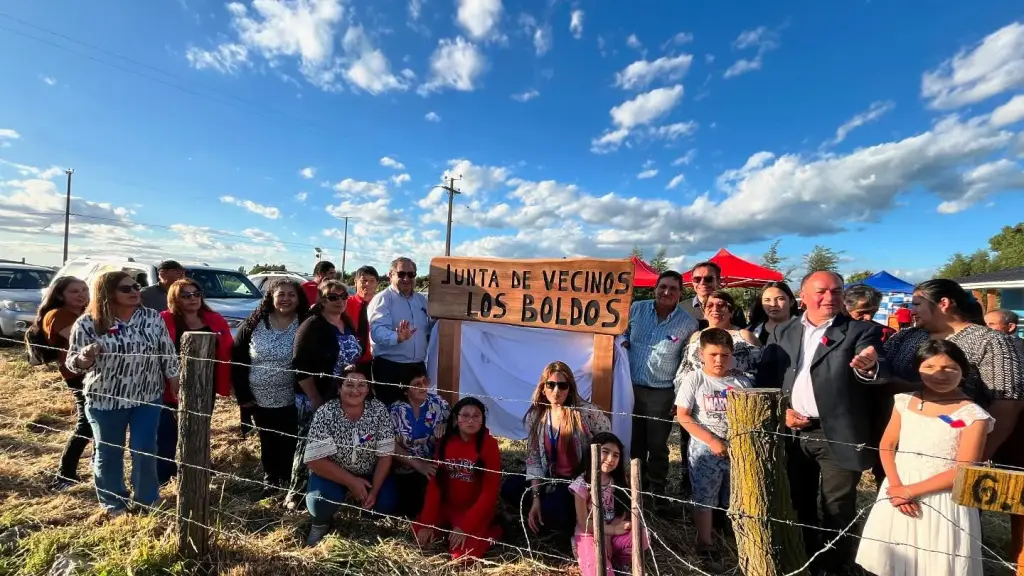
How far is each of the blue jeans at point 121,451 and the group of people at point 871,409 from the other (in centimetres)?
314

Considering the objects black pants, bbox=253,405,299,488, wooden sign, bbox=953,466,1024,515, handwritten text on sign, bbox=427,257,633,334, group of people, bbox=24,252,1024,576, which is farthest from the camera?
handwritten text on sign, bbox=427,257,633,334

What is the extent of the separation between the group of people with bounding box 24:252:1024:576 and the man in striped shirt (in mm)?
15

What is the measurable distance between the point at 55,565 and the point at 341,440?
1528 millimetres

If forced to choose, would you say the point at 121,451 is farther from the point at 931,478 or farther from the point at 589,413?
the point at 931,478

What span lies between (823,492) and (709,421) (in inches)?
28.2

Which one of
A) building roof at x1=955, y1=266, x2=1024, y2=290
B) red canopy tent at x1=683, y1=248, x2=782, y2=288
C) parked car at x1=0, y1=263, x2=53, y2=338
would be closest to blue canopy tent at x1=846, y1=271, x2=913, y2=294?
building roof at x1=955, y1=266, x2=1024, y2=290

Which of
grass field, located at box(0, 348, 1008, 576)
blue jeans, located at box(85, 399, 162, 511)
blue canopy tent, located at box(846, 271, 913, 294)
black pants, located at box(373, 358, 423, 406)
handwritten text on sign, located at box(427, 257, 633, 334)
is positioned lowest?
grass field, located at box(0, 348, 1008, 576)

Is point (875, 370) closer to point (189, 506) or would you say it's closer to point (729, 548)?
point (729, 548)

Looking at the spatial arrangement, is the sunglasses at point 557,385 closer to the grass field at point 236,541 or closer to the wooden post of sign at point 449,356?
the grass field at point 236,541

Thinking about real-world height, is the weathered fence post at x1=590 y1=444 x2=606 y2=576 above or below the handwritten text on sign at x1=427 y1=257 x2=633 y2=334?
below

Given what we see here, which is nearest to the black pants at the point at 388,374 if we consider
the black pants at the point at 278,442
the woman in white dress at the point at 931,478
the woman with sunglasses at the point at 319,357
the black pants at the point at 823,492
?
the woman with sunglasses at the point at 319,357

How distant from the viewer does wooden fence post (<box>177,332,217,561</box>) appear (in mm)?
2553

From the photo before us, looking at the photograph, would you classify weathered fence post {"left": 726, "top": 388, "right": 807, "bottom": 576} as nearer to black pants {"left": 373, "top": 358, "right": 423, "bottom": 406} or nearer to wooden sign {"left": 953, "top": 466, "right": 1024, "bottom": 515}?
wooden sign {"left": 953, "top": 466, "right": 1024, "bottom": 515}

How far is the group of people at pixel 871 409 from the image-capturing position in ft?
7.50
